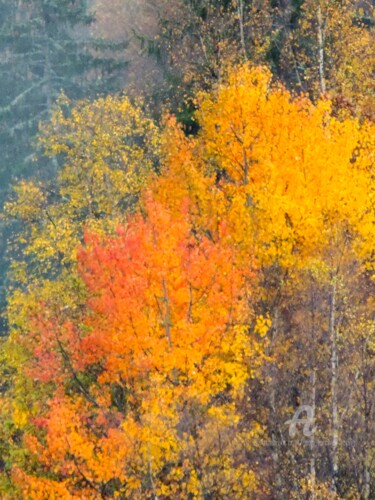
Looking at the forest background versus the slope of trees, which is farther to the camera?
the forest background

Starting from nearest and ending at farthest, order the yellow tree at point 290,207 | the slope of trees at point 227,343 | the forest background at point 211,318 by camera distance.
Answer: the slope of trees at point 227,343
the forest background at point 211,318
the yellow tree at point 290,207

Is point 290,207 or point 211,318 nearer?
point 211,318

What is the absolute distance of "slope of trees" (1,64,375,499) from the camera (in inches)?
751

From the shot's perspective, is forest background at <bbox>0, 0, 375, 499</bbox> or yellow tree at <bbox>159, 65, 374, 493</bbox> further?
yellow tree at <bbox>159, 65, 374, 493</bbox>

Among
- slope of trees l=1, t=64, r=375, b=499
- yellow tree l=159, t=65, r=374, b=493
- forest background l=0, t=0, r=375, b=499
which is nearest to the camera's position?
slope of trees l=1, t=64, r=375, b=499

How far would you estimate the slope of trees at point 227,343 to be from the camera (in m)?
19.1

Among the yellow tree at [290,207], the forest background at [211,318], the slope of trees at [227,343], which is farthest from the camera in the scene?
the yellow tree at [290,207]

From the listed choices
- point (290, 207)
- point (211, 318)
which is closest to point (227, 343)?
point (211, 318)

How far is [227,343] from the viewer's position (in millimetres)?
21609

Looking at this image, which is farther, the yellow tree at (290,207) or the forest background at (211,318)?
the yellow tree at (290,207)

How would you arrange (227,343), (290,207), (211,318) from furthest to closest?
(290,207)
(211,318)
(227,343)

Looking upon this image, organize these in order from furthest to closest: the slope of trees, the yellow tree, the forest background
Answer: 1. the yellow tree
2. the forest background
3. the slope of trees

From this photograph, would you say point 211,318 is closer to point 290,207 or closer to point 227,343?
point 227,343

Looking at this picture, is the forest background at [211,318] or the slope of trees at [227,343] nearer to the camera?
the slope of trees at [227,343]
